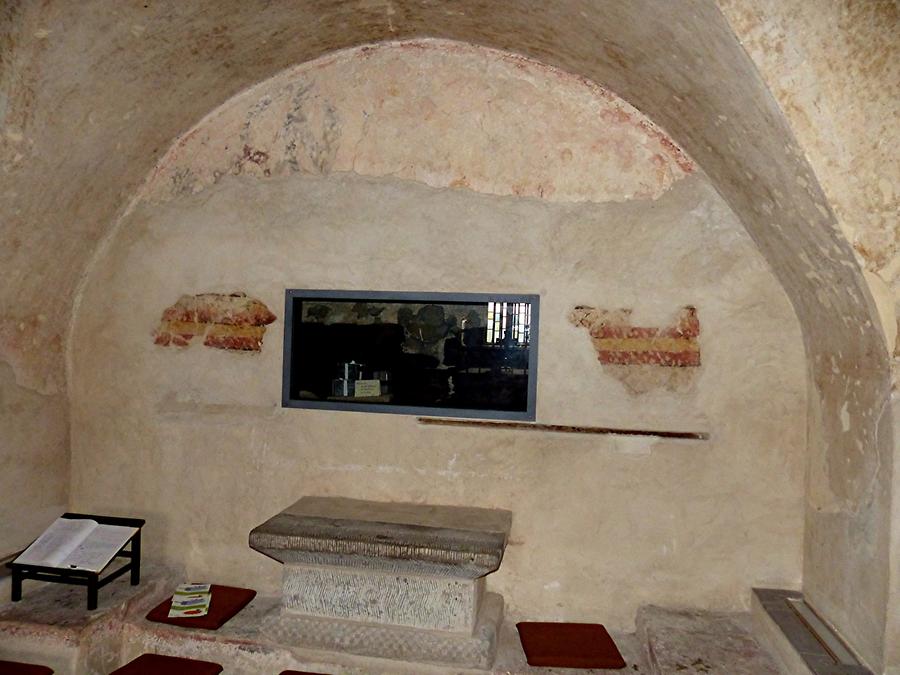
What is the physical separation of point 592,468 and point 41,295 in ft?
9.18

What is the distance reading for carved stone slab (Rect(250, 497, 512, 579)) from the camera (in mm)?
2670

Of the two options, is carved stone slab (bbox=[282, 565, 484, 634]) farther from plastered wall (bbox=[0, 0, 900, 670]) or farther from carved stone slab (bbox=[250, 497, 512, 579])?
plastered wall (bbox=[0, 0, 900, 670])

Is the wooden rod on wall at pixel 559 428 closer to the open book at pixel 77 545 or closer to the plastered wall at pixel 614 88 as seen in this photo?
the plastered wall at pixel 614 88

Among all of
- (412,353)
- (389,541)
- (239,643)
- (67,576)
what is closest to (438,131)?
(412,353)

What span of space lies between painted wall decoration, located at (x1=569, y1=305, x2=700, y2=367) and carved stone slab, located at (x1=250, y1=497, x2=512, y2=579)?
0.91 metres

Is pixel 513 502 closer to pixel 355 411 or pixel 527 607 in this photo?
pixel 527 607

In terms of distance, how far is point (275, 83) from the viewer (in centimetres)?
347

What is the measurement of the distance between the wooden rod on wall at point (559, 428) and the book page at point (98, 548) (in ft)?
4.82

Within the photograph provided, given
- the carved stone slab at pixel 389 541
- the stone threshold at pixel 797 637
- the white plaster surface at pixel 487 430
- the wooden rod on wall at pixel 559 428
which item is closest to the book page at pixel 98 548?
the white plaster surface at pixel 487 430

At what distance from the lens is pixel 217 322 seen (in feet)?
11.4

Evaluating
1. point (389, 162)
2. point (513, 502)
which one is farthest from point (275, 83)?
point (513, 502)

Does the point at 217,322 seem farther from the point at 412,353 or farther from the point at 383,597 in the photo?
the point at 383,597

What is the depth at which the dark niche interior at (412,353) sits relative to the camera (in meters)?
3.26

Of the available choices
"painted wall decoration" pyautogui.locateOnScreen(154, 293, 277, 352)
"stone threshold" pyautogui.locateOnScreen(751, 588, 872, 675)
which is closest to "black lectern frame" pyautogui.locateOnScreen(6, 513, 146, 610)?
"painted wall decoration" pyautogui.locateOnScreen(154, 293, 277, 352)
